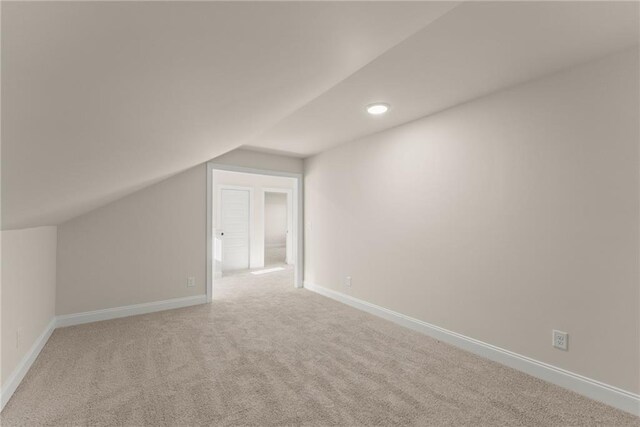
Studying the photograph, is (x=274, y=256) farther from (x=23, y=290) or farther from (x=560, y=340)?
(x=560, y=340)

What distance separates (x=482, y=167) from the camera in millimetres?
2588

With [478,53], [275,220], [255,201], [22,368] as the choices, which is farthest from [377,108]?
[275,220]

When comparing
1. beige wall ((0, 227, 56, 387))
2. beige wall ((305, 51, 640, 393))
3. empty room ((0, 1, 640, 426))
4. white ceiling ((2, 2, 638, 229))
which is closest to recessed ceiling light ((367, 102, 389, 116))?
empty room ((0, 1, 640, 426))

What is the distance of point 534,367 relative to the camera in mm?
2236

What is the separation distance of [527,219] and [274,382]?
7.37ft

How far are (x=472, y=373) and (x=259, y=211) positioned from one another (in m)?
5.59

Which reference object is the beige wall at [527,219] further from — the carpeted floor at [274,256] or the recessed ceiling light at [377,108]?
the carpeted floor at [274,256]

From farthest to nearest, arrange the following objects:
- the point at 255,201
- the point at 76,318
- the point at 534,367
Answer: the point at 255,201, the point at 76,318, the point at 534,367

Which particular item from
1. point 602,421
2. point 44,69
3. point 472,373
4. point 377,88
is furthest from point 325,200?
point 44,69

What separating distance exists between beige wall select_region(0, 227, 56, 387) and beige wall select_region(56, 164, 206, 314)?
0.31 metres

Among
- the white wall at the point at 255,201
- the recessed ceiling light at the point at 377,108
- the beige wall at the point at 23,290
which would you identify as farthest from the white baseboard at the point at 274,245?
the recessed ceiling light at the point at 377,108

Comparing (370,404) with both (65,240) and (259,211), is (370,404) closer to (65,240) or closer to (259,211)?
(65,240)

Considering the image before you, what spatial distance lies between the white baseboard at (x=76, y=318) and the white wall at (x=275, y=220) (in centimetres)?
586

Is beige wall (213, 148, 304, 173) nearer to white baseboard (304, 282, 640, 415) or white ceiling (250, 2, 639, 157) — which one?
white ceiling (250, 2, 639, 157)
